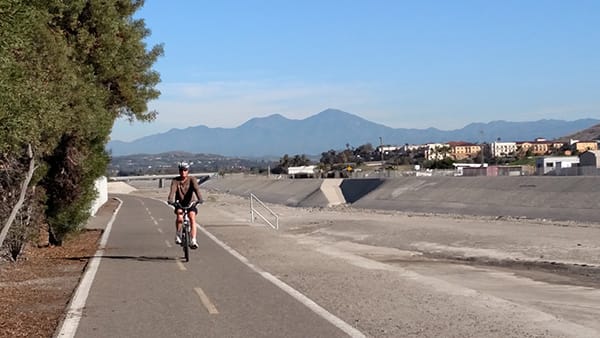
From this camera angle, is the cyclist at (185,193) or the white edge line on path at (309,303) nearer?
the white edge line on path at (309,303)

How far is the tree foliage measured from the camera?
33.2 feet

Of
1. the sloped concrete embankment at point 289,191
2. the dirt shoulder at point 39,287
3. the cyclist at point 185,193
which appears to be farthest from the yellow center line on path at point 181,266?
the sloped concrete embankment at point 289,191

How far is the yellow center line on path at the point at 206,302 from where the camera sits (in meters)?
10.9

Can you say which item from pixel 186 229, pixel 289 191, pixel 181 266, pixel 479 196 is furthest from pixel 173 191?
pixel 289 191

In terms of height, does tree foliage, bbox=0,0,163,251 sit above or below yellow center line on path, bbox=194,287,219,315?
above

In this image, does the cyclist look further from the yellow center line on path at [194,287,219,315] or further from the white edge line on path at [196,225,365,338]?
the yellow center line on path at [194,287,219,315]

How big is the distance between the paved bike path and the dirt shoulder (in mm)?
478

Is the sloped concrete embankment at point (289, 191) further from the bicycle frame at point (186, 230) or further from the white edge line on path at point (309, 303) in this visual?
the white edge line on path at point (309, 303)

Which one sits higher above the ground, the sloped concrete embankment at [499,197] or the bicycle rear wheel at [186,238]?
the bicycle rear wheel at [186,238]

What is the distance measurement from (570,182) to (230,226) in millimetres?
28635

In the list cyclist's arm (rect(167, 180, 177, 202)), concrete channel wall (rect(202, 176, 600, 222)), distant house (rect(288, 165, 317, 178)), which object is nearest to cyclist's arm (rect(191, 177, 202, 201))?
cyclist's arm (rect(167, 180, 177, 202))

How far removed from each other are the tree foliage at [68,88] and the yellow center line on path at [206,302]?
3444 millimetres

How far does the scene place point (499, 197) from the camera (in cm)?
5525

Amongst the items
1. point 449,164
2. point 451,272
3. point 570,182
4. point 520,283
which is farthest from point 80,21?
point 449,164
